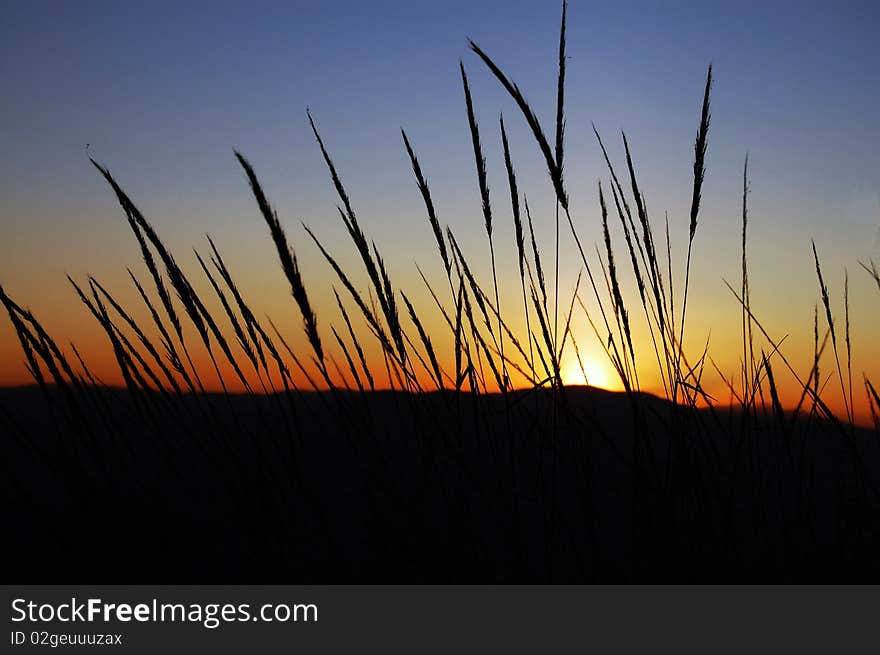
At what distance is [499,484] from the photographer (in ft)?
4.42

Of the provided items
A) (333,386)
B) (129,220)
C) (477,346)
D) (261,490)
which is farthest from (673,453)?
(129,220)

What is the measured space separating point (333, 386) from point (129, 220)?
1.71ft

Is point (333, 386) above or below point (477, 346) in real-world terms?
below

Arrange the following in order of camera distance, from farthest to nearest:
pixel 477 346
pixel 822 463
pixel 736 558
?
1. pixel 822 463
2. pixel 477 346
3. pixel 736 558

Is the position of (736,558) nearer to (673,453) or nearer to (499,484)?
(673,453)

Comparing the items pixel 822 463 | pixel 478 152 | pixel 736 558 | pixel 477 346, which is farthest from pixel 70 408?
pixel 822 463
